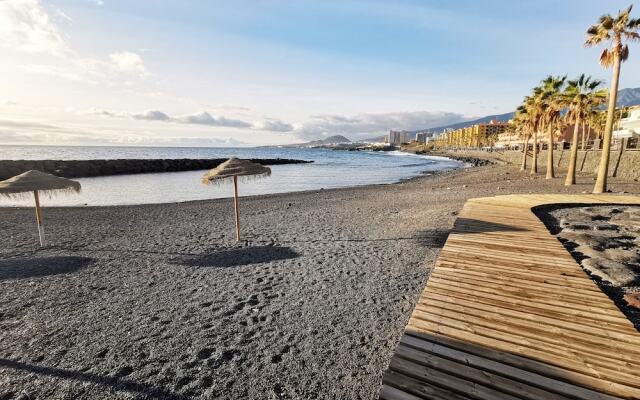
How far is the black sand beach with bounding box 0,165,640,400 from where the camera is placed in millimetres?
4137

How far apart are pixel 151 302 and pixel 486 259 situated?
7.12 meters

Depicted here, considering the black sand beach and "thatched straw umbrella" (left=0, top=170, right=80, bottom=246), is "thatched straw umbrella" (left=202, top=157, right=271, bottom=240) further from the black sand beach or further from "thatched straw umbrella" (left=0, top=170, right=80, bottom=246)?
"thatched straw umbrella" (left=0, top=170, right=80, bottom=246)

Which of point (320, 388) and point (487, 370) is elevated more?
point (487, 370)

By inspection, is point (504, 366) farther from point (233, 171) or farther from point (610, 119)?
point (610, 119)

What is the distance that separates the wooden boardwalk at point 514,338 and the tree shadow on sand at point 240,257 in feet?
15.9

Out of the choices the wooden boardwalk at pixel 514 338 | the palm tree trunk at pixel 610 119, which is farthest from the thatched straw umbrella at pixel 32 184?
the palm tree trunk at pixel 610 119

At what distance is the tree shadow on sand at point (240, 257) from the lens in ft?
28.6

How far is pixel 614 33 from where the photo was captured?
14492 millimetres

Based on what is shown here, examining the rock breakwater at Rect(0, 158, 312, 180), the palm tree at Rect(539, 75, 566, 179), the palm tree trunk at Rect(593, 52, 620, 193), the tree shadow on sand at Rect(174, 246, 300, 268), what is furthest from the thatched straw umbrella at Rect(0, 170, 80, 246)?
the rock breakwater at Rect(0, 158, 312, 180)

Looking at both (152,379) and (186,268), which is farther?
(186,268)

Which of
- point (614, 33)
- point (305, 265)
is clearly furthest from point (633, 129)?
point (305, 265)

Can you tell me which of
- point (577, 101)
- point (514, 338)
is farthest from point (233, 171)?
point (577, 101)

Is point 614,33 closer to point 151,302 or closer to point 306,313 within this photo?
point 306,313

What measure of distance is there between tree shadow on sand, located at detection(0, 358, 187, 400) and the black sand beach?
0.02 metres
